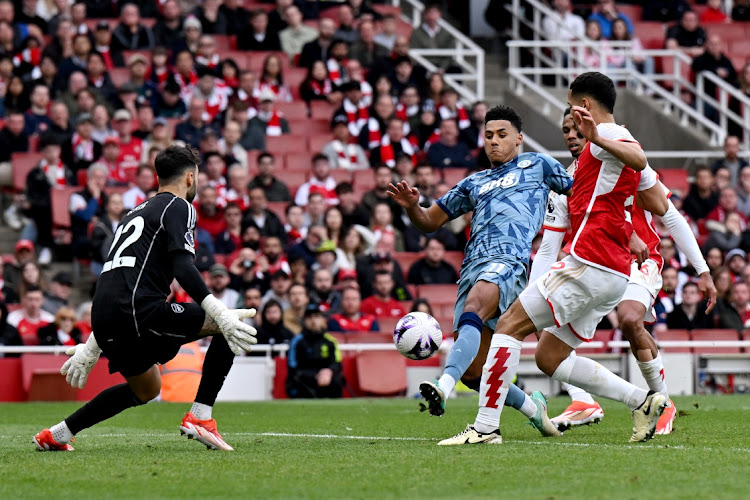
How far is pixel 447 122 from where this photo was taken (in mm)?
20453

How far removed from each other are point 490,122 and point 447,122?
1159 cm

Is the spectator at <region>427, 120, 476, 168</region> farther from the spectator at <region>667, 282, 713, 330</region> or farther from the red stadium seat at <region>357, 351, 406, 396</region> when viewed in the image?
the red stadium seat at <region>357, 351, 406, 396</region>

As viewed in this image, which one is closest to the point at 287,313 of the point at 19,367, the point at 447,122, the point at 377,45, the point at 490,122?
the point at 19,367

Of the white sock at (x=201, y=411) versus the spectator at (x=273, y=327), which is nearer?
the white sock at (x=201, y=411)

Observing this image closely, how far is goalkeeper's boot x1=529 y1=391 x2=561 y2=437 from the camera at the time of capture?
8.90 metres

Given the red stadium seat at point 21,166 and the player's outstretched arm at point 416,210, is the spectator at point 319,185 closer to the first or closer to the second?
the red stadium seat at point 21,166

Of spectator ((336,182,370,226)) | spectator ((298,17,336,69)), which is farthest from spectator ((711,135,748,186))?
spectator ((298,17,336,69))

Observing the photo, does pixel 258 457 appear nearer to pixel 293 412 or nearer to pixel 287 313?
pixel 293 412

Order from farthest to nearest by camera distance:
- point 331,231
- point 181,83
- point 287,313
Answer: point 181,83 < point 331,231 < point 287,313

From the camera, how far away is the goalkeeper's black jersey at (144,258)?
306 inches

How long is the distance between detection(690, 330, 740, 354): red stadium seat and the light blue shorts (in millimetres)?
9184

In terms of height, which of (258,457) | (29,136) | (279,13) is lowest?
(258,457)

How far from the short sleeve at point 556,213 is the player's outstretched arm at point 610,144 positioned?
1.73m

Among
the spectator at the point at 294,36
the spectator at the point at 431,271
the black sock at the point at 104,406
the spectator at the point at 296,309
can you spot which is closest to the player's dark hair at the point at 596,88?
the black sock at the point at 104,406
